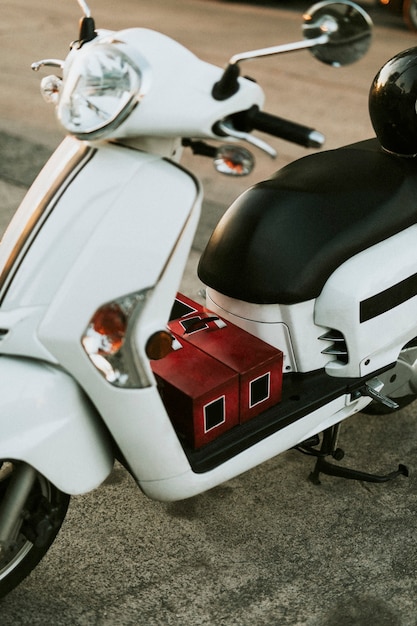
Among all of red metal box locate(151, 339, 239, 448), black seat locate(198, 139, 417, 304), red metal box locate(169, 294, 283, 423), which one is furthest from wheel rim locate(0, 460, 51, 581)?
black seat locate(198, 139, 417, 304)

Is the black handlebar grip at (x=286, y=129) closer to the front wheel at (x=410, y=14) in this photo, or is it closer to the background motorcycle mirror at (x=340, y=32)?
the background motorcycle mirror at (x=340, y=32)

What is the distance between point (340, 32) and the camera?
5.43 feet

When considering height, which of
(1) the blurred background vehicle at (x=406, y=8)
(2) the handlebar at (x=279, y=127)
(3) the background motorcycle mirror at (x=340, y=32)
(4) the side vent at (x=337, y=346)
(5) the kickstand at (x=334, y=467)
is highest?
(3) the background motorcycle mirror at (x=340, y=32)

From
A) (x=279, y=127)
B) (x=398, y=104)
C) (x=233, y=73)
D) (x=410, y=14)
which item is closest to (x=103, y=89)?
(x=233, y=73)

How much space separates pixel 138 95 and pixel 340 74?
18.7 ft

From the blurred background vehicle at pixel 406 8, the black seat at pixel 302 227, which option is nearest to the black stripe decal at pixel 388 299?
the black seat at pixel 302 227

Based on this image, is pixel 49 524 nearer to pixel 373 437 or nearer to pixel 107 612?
pixel 107 612

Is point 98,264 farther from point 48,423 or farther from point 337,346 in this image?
point 337,346

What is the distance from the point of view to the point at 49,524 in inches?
75.3

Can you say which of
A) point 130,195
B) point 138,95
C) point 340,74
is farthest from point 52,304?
point 340,74

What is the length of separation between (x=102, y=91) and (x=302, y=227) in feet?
2.62

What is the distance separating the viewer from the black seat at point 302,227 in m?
2.19

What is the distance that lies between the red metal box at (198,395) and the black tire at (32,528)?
0.35 m

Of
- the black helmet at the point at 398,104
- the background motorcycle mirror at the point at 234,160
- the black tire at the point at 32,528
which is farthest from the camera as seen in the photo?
the black helmet at the point at 398,104
